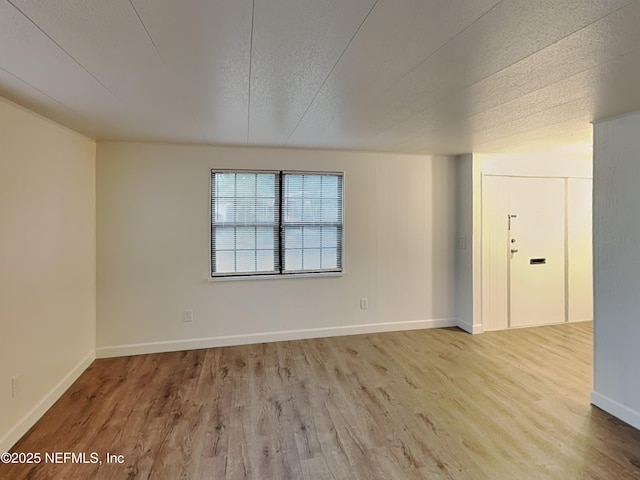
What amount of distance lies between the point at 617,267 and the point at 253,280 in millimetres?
3157

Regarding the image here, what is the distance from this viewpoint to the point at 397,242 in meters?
4.07

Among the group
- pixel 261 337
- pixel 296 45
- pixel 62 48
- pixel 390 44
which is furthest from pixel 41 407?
pixel 390 44

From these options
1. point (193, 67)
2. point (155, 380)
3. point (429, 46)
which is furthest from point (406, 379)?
point (193, 67)

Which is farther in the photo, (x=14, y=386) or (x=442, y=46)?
(x=14, y=386)

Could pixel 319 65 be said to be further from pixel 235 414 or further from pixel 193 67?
pixel 235 414

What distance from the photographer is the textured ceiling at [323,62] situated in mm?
1163

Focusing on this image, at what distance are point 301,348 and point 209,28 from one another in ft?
9.98

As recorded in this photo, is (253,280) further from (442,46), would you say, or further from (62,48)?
(442,46)

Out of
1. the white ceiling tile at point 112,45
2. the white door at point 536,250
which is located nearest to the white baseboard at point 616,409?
the white door at point 536,250

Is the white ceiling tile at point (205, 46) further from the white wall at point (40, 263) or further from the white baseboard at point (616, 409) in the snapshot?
the white baseboard at point (616, 409)

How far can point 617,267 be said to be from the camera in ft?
7.78

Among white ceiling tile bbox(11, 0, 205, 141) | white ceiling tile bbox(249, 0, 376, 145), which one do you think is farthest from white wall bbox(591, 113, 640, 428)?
white ceiling tile bbox(11, 0, 205, 141)

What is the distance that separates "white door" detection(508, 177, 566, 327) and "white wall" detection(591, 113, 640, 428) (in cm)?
163

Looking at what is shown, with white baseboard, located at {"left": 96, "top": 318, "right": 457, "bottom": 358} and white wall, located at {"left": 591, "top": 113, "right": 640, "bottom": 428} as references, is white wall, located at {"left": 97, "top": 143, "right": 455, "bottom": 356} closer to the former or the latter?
white baseboard, located at {"left": 96, "top": 318, "right": 457, "bottom": 358}
